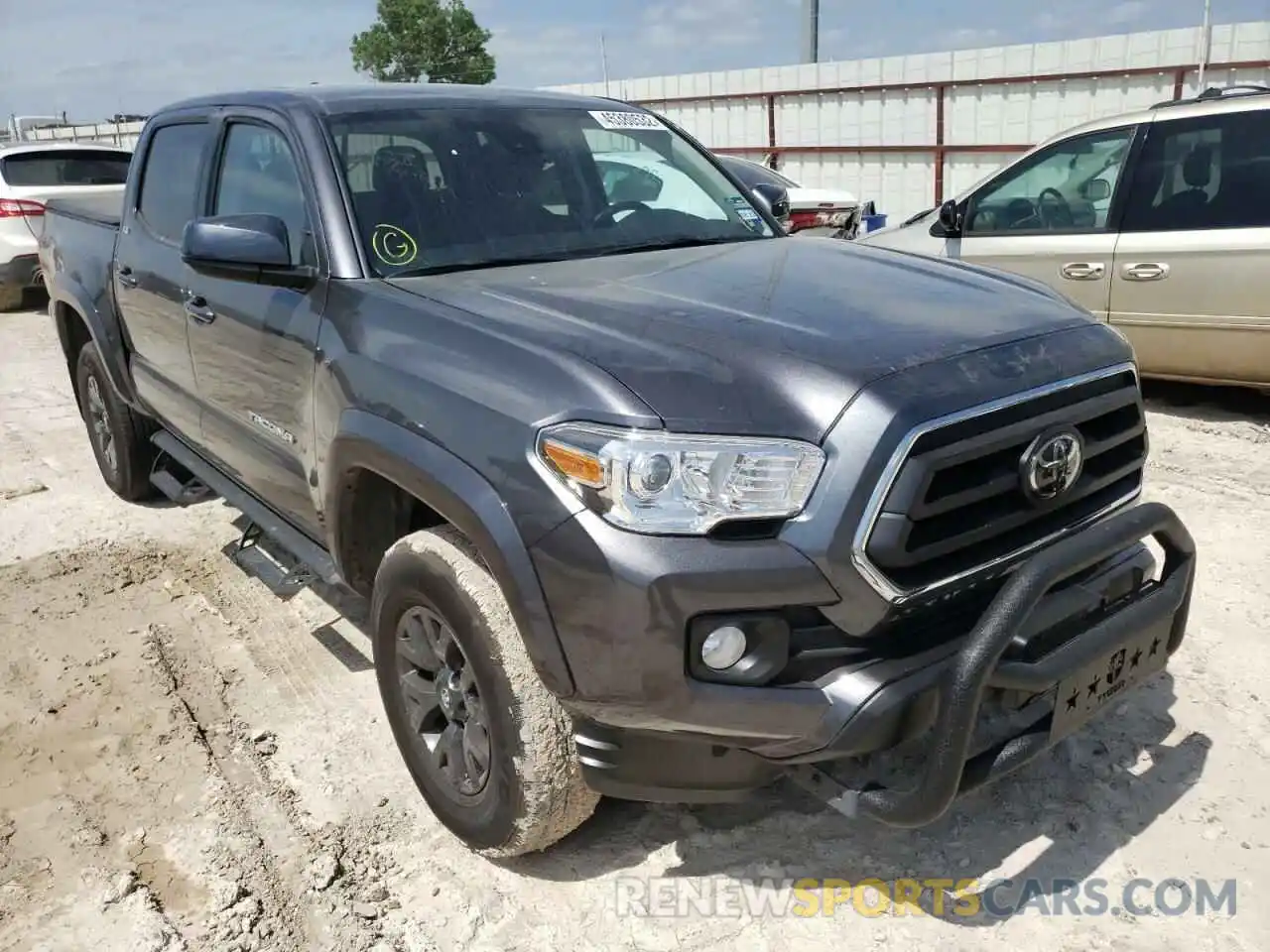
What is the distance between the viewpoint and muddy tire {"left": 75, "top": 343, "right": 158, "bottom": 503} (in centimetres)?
521

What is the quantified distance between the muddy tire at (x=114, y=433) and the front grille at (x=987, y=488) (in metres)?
4.20

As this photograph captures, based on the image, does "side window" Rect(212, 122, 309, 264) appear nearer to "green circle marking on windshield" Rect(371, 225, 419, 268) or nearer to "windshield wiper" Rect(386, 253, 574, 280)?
"green circle marking on windshield" Rect(371, 225, 419, 268)

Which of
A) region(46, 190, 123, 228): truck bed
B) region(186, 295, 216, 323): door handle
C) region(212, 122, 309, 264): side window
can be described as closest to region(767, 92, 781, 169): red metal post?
region(46, 190, 123, 228): truck bed

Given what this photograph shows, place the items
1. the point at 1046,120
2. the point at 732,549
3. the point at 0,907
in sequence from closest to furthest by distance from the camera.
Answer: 1. the point at 732,549
2. the point at 0,907
3. the point at 1046,120

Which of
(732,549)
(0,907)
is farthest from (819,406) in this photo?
(0,907)

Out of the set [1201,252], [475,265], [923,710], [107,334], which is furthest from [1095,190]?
[107,334]

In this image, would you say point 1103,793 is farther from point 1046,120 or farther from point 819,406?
point 1046,120

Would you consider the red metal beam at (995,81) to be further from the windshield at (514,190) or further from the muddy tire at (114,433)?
the muddy tire at (114,433)

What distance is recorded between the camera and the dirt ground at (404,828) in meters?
2.51

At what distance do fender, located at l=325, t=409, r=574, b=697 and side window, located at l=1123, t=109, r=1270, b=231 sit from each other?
4803 mm

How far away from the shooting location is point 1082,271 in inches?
238

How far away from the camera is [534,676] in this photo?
92.0 inches

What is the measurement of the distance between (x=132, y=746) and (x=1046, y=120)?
12024 millimetres

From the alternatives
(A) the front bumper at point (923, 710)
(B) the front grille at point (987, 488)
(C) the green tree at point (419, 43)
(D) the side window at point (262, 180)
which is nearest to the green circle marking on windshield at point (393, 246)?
(D) the side window at point (262, 180)
